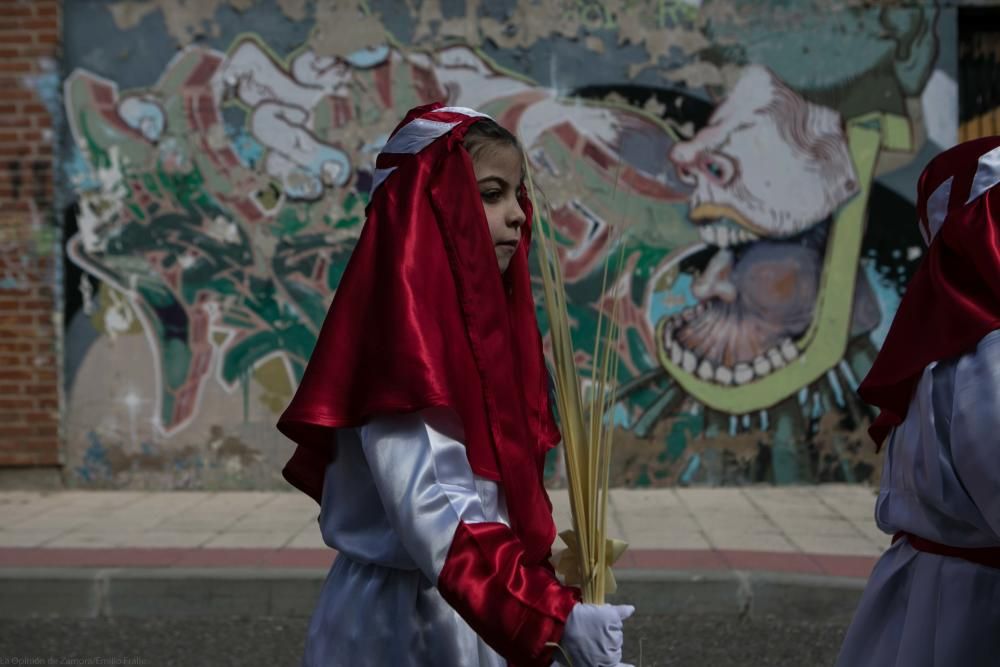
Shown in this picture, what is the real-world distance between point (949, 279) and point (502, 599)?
42.4 inches

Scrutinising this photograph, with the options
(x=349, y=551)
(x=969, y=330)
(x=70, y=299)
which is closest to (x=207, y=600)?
(x=70, y=299)

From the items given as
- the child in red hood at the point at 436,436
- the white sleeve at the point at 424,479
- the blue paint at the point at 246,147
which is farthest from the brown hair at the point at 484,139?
the blue paint at the point at 246,147

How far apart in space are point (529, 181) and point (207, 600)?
12.6ft

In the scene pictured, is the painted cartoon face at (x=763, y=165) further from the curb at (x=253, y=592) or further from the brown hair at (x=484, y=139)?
the brown hair at (x=484, y=139)

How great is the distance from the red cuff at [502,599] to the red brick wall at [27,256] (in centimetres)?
646

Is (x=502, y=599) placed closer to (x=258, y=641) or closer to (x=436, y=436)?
(x=436, y=436)

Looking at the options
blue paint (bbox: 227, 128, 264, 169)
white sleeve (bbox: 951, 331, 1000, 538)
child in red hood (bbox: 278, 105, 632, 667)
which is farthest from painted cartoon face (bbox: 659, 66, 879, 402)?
child in red hood (bbox: 278, 105, 632, 667)

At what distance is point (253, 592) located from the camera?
17.4 ft

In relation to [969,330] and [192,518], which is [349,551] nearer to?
[969,330]

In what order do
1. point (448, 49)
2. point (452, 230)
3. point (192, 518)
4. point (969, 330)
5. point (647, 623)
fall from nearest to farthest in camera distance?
point (452, 230), point (969, 330), point (647, 623), point (192, 518), point (448, 49)

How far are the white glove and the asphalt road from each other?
9.50ft

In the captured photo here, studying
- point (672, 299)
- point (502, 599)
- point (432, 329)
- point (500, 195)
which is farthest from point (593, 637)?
point (672, 299)

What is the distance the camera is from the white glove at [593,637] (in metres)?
1.71

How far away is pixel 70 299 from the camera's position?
301 inches
